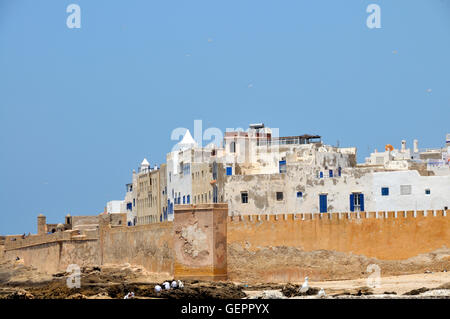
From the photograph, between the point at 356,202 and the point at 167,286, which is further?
the point at 356,202

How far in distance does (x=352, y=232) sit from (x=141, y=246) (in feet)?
58.5

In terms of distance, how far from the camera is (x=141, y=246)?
233 feet

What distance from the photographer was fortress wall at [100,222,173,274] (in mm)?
64812

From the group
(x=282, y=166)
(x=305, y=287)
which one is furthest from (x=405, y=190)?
(x=305, y=287)

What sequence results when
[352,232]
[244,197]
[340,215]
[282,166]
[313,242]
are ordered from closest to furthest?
[352,232], [340,215], [313,242], [244,197], [282,166]

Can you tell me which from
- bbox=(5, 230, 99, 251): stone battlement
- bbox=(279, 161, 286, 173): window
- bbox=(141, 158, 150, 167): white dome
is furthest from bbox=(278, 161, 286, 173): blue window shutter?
bbox=(141, 158, 150, 167): white dome

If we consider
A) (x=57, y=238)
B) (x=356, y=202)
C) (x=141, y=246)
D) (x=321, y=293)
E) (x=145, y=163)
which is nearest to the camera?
(x=321, y=293)

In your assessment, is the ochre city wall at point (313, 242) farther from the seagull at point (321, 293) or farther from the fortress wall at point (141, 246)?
the seagull at point (321, 293)

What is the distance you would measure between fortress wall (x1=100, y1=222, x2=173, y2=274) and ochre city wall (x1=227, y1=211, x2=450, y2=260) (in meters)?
6.06

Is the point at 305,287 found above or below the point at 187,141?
below

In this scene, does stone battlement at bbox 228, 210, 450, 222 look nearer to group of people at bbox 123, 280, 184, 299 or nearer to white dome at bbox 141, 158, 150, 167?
group of people at bbox 123, 280, 184, 299

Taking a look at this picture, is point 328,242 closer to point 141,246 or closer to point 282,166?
point 282,166
